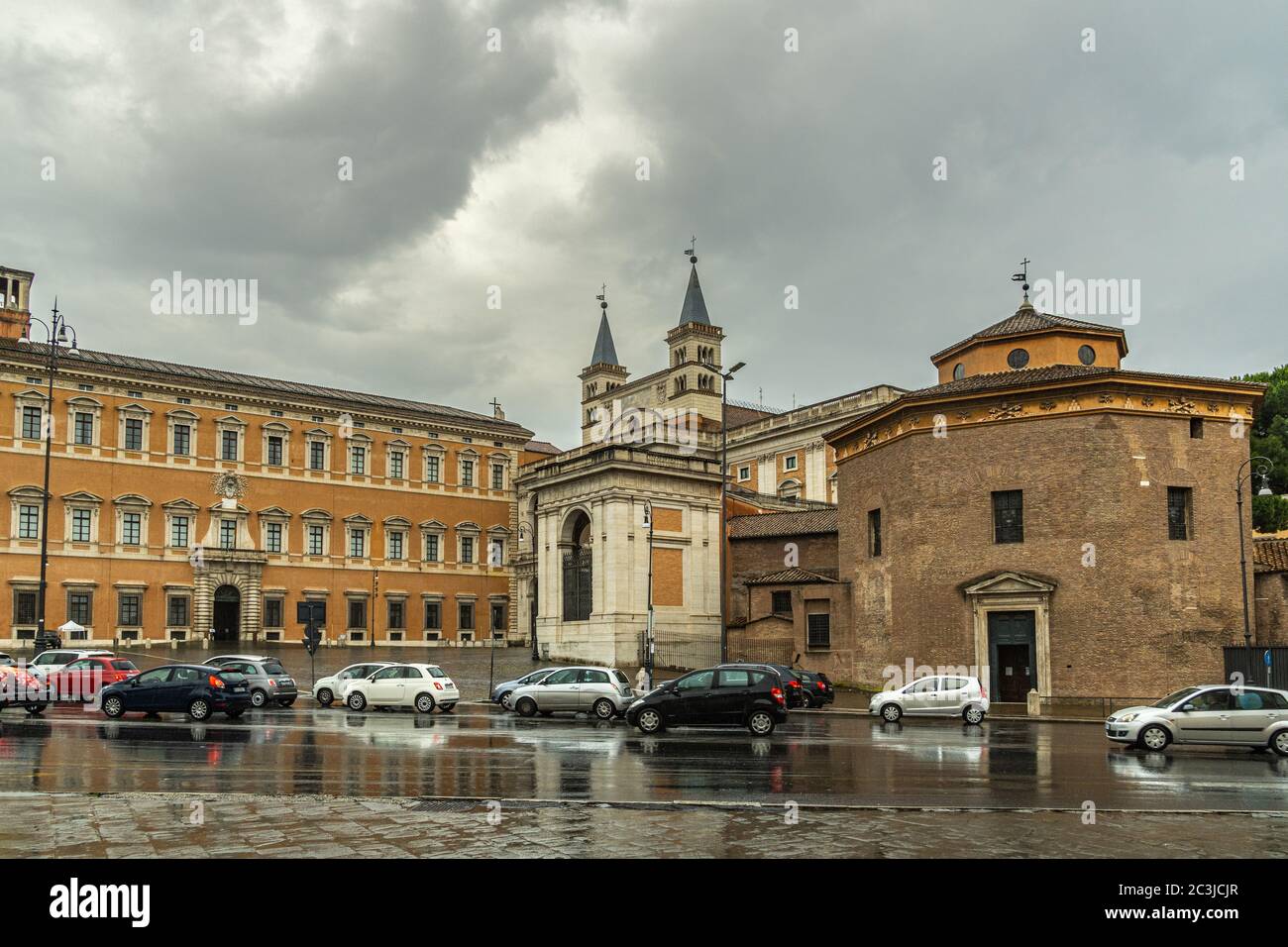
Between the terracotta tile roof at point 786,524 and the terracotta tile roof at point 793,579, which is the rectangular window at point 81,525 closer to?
the terracotta tile roof at point 786,524

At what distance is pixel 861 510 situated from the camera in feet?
139

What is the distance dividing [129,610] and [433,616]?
19134 mm

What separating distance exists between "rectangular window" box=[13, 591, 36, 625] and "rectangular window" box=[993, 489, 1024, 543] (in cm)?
4896

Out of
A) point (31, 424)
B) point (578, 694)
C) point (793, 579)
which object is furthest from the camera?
point (31, 424)

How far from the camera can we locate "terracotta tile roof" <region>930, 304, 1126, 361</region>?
134 feet

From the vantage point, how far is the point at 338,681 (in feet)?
103

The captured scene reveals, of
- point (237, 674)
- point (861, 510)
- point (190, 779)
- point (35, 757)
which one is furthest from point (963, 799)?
point (861, 510)

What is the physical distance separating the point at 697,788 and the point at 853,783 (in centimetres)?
240

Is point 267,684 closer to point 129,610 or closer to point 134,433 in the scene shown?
point 129,610

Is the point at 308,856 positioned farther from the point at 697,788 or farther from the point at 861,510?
the point at 861,510

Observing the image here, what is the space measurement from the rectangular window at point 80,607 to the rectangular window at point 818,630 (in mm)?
39637

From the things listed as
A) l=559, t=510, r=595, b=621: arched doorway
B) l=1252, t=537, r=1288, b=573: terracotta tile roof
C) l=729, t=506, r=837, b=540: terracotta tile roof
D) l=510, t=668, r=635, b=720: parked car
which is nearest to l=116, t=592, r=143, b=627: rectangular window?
l=559, t=510, r=595, b=621: arched doorway

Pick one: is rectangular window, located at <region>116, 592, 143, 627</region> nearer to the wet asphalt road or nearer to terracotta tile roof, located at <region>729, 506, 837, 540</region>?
terracotta tile roof, located at <region>729, 506, 837, 540</region>

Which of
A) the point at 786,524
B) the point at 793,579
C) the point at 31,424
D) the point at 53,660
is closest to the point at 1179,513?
the point at 793,579
